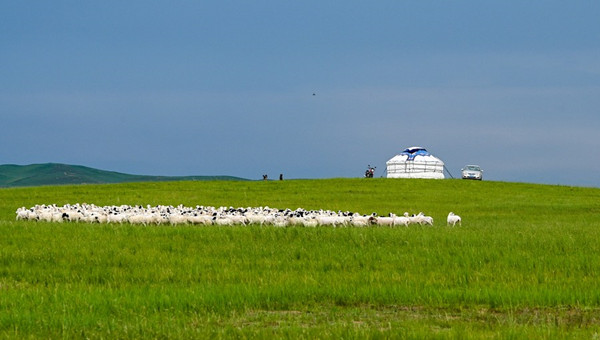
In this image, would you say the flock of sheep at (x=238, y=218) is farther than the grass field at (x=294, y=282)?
Yes

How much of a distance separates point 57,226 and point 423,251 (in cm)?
1470

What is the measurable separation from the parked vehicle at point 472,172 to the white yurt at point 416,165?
3.05 m

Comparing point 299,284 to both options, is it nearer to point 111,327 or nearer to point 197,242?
point 111,327

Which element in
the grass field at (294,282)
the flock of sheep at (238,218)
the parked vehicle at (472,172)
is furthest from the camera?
the parked vehicle at (472,172)

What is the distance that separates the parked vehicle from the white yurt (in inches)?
120

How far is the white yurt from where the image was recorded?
92.6 metres

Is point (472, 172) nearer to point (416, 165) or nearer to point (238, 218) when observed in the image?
point (416, 165)

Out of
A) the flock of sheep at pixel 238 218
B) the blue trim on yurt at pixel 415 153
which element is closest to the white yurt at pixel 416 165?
the blue trim on yurt at pixel 415 153

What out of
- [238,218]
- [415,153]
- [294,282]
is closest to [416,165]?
[415,153]

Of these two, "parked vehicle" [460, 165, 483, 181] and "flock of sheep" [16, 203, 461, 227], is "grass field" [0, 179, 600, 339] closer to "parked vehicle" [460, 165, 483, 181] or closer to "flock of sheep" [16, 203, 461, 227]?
"flock of sheep" [16, 203, 461, 227]

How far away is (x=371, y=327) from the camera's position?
12.4 meters

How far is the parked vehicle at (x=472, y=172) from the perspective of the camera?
91125 millimetres

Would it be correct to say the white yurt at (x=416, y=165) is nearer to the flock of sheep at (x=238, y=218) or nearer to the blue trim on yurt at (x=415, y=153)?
the blue trim on yurt at (x=415, y=153)

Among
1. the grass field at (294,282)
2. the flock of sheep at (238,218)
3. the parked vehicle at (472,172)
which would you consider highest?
the parked vehicle at (472,172)
